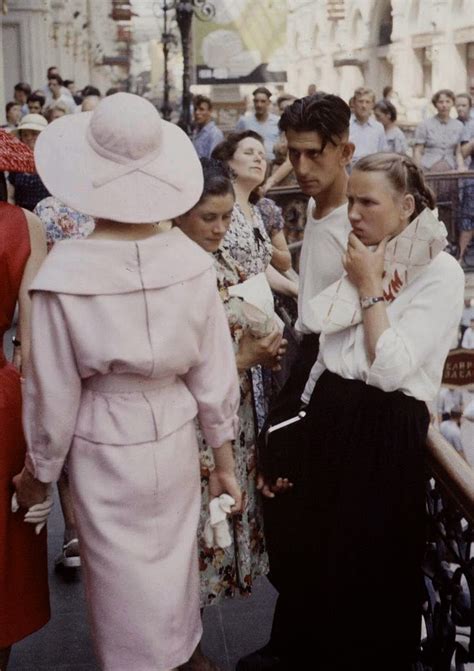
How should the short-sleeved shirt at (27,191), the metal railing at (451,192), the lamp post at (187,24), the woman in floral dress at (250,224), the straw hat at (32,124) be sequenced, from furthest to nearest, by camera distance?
1. the lamp post at (187,24)
2. the metal railing at (451,192)
3. the straw hat at (32,124)
4. the short-sleeved shirt at (27,191)
5. the woman in floral dress at (250,224)

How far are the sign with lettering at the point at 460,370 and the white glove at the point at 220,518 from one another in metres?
12.0

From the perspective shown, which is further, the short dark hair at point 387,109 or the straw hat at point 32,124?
the short dark hair at point 387,109

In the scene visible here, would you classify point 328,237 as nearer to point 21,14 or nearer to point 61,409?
point 61,409

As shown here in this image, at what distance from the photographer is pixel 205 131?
14.0 metres

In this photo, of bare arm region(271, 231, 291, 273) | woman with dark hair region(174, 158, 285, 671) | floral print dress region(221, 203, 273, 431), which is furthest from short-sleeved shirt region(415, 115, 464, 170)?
woman with dark hair region(174, 158, 285, 671)

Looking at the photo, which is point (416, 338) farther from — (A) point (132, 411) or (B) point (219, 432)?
(A) point (132, 411)

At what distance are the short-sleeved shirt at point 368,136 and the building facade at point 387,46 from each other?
58.6 ft

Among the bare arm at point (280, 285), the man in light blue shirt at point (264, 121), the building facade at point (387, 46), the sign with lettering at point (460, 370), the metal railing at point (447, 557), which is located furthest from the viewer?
the building facade at point (387, 46)

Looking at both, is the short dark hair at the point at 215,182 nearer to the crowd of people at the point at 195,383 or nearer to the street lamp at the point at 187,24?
the crowd of people at the point at 195,383

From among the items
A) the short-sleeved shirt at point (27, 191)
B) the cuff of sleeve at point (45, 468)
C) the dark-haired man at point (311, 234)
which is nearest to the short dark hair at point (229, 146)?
the dark-haired man at point (311, 234)

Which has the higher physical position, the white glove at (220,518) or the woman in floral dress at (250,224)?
the woman in floral dress at (250,224)

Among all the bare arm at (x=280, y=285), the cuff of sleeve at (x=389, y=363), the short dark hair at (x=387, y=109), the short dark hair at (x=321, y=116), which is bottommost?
the bare arm at (x=280, y=285)

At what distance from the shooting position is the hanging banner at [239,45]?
2447 cm

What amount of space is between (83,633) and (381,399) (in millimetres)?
1828
